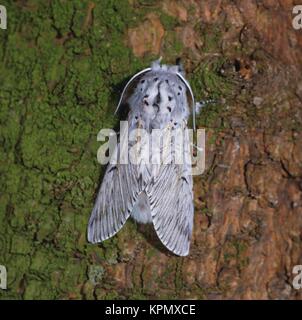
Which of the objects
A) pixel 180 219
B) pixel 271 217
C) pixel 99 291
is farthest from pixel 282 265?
pixel 99 291

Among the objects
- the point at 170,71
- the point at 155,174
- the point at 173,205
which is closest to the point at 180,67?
the point at 170,71

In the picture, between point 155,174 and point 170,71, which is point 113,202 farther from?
point 170,71

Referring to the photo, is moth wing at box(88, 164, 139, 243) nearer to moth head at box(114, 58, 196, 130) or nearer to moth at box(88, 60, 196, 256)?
moth at box(88, 60, 196, 256)

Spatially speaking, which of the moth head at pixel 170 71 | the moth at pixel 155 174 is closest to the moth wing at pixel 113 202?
the moth at pixel 155 174

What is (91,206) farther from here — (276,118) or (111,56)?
(276,118)

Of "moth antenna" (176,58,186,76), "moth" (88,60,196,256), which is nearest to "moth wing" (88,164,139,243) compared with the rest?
"moth" (88,60,196,256)
